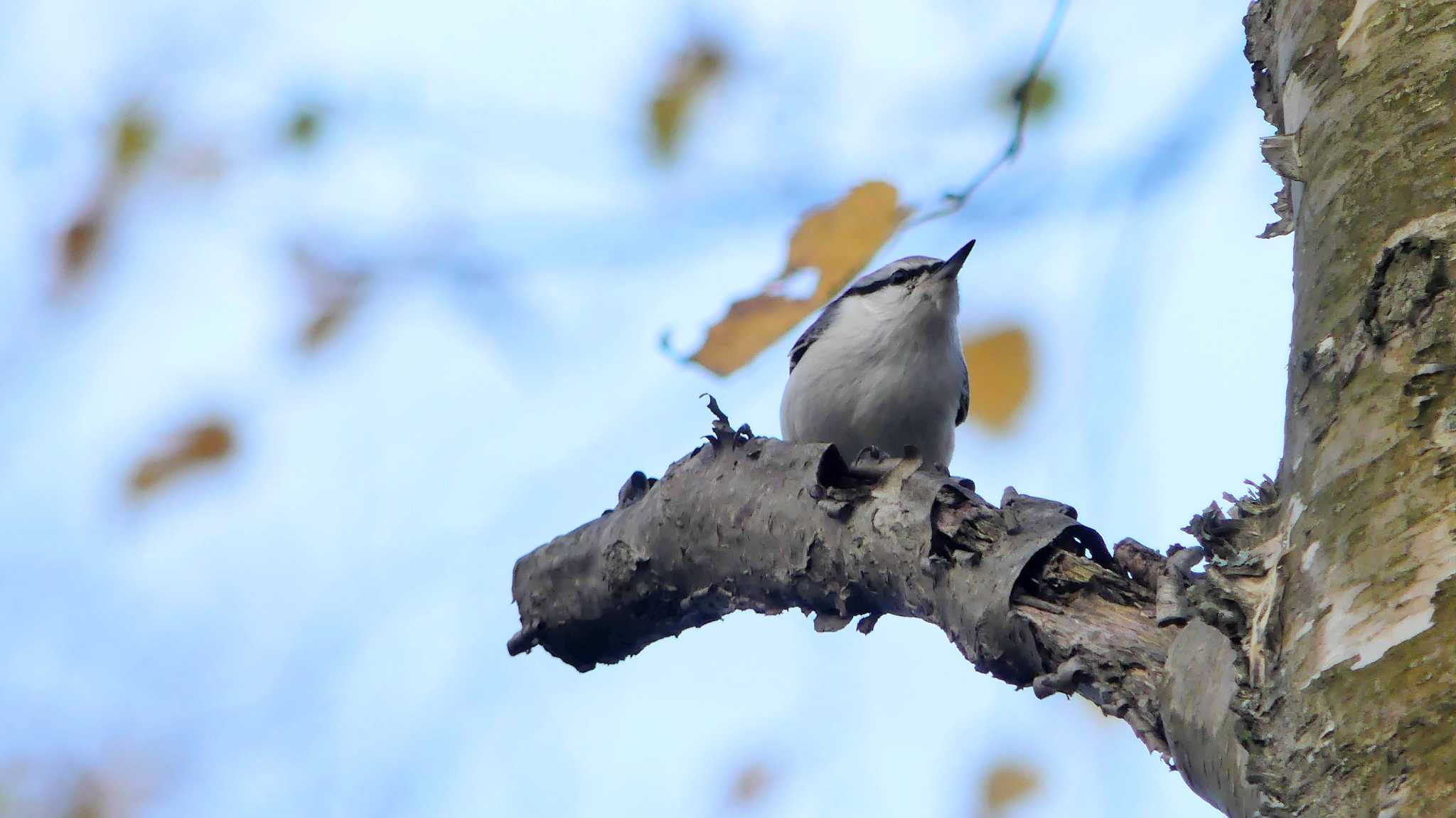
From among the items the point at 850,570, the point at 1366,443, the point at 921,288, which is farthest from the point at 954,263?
the point at 1366,443

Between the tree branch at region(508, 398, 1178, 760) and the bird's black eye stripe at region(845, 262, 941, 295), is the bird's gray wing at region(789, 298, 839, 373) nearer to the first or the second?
the bird's black eye stripe at region(845, 262, 941, 295)

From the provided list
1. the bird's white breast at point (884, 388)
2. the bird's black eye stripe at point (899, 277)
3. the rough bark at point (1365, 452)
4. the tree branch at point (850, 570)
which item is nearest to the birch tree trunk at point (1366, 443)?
the rough bark at point (1365, 452)

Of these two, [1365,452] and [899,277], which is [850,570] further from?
[899,277]

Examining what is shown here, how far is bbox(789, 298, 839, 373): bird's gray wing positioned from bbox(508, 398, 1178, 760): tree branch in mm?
2036

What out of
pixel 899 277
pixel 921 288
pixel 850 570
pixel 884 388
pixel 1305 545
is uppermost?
pixel 899 277

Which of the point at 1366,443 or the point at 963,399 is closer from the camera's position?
the point at 1366,443

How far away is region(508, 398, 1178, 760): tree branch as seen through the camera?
5.74 ft

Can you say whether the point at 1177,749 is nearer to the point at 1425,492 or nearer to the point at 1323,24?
the point at 1425,492

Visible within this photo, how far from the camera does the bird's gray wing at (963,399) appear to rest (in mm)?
4543

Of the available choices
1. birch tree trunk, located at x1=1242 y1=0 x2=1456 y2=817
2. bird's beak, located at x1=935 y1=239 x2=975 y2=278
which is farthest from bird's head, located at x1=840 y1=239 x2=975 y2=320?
birch tree trunk, located at x1=1242 y1=0 x2=1456 y2=817

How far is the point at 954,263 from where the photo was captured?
14.4ft

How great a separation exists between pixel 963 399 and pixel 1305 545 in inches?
138

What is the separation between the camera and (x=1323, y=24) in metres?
1.71

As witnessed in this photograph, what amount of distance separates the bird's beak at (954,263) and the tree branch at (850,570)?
6.50ft
